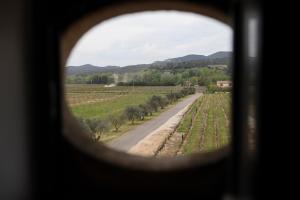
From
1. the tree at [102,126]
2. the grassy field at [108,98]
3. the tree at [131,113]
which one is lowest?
the tree at [102,126]

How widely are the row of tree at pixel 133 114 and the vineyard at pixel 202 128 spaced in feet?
8.10

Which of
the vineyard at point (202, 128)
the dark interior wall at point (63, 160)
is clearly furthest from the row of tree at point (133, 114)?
the dark interior wall at point (63, 160)

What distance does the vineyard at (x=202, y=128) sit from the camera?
74.1 feet

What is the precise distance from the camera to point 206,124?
1124 inches

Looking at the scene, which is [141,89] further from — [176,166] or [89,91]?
[176,166]

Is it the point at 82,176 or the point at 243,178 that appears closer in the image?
the point at 243,178

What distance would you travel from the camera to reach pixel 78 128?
9.39ft

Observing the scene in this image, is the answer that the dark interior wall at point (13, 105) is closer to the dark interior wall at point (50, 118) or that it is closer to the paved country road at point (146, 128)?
the dark interior wall at point (50, 118)

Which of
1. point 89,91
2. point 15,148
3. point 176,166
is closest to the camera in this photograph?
point 15,148

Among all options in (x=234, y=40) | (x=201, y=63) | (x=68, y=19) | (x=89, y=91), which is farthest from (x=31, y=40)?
(x=89, y=91)

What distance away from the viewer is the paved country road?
2235 cm

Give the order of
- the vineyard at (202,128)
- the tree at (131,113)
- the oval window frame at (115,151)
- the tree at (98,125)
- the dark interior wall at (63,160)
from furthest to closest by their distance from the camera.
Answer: the tree at (131,113) < the tree at (98,125) < the vineyard at (202,128) < the oval window frame at (115,151) < the dark interior wall at (63,160)

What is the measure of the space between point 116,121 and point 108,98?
4.06m

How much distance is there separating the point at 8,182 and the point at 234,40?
4.91 ft
